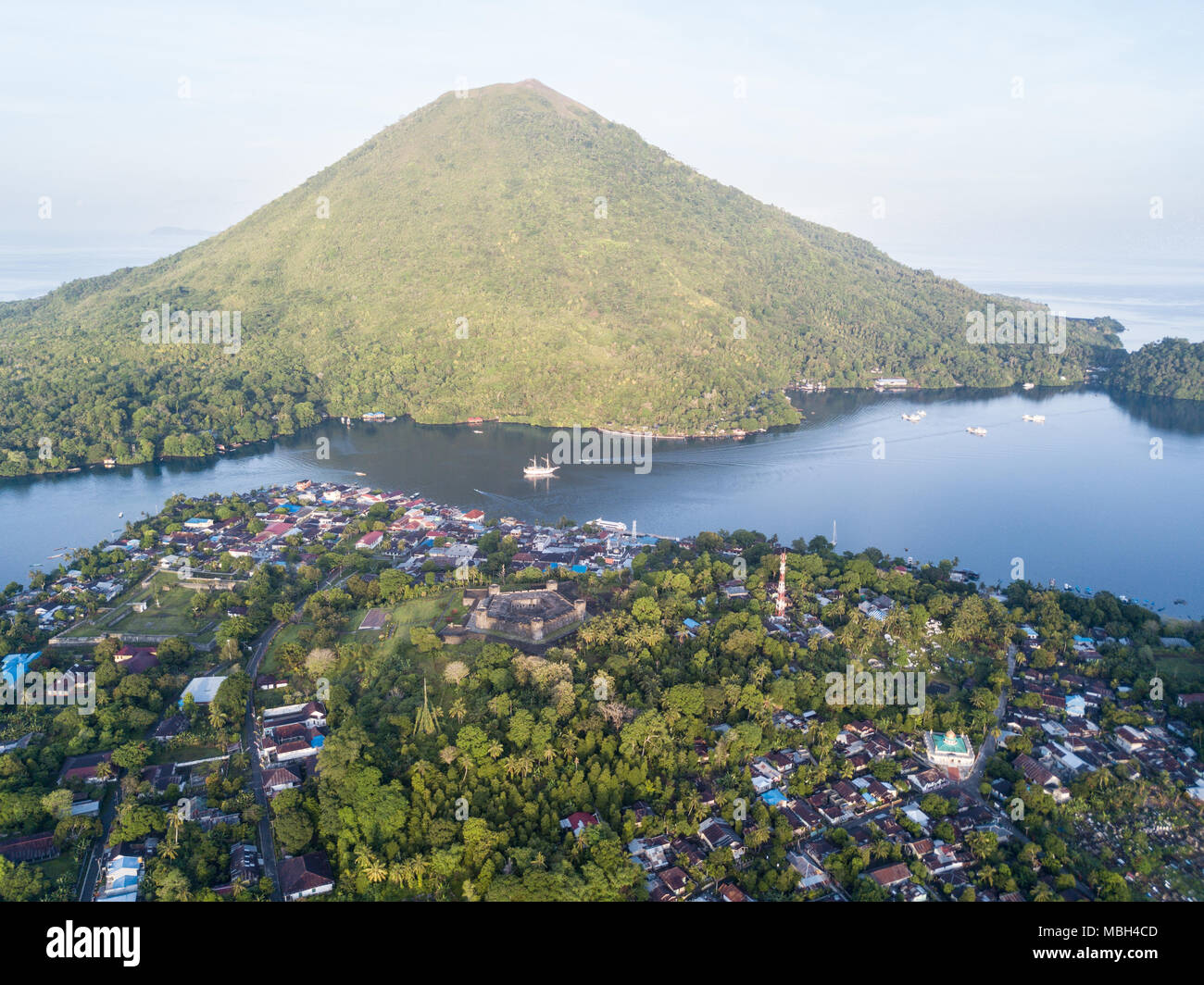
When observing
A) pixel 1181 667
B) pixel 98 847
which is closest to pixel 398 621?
pixel 98 847

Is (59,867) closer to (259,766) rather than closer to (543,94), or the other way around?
(259,766)

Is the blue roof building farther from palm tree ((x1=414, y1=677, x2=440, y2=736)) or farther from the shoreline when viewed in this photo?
the shoreline

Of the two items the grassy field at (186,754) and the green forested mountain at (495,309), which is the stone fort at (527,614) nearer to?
the grassy field at (186,754)

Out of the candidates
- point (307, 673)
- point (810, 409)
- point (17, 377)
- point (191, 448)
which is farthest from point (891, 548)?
point (17, 377)

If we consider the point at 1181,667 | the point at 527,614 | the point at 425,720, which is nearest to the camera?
the point at 425,720

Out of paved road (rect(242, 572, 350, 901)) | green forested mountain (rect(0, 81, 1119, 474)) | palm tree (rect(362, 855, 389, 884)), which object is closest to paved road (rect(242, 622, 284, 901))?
paved road (rect(242, 572, 350, 901))
